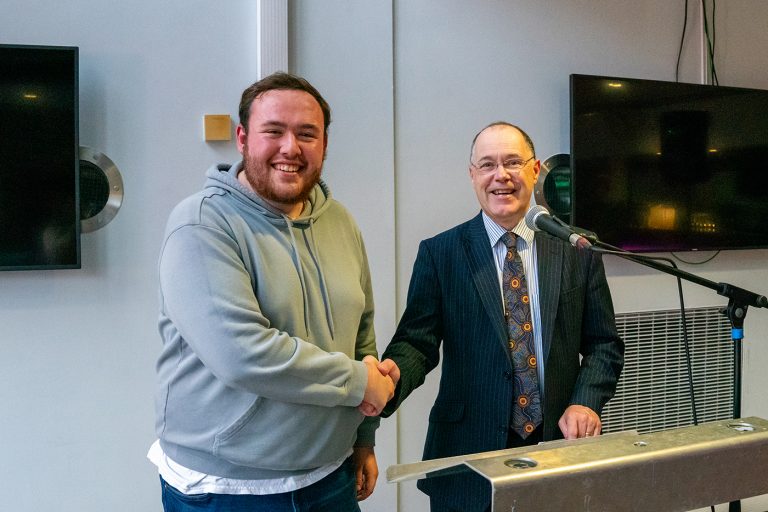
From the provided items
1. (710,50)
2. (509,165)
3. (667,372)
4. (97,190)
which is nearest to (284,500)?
(509,165)

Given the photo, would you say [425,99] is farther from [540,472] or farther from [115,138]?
[540,472]

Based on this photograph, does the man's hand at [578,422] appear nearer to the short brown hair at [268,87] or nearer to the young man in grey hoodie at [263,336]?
the young man in grey hoodie at [263,336]

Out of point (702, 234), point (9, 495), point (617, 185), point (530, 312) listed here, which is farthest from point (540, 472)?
point (702, 234)

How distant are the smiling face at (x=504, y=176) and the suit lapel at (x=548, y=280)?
0.36 feet

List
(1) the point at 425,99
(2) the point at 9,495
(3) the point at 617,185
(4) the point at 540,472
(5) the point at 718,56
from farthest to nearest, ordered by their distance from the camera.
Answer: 1. (5) the point at 718,56
2. (3) the point at 617,185
3. (1) the point at 425,99
4. (2) the point at 9,495
5. (4) the point at 540,472

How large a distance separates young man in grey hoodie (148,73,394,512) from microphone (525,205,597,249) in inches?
16.6

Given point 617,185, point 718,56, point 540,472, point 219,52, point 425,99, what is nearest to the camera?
point 540,472

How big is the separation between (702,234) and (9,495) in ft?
10.5

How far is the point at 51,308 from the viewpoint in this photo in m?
2.32

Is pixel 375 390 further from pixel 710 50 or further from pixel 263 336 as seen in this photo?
pixel 710 50

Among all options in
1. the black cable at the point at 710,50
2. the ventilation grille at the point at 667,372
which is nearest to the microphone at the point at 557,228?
the ventilation grille at the point at 667,372

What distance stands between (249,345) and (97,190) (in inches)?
56.1

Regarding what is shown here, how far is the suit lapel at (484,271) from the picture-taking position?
5.57 feet

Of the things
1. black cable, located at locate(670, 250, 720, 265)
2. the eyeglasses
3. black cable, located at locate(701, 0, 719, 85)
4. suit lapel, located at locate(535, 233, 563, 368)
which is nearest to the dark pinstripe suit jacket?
suit lapel, located at locate(535, 233, 563, 368)
